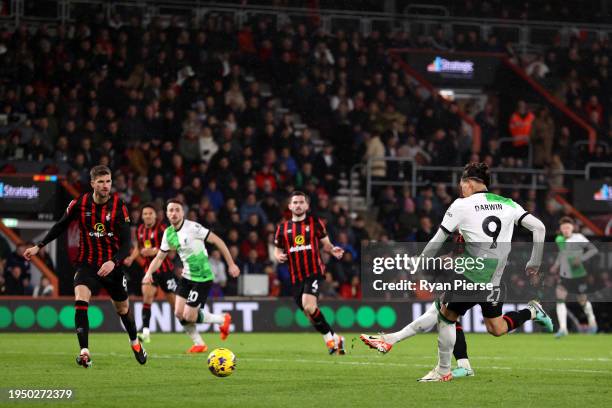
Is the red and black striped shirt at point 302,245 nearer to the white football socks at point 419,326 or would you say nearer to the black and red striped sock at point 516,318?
the white football socks at point 419,326

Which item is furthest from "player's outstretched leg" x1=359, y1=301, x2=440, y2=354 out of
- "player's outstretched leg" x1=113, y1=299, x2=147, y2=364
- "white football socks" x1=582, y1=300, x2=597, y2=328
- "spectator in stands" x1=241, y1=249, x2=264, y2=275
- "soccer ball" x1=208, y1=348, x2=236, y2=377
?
"spectator in stands" x1=241, y1=249, x2=264, y2=275

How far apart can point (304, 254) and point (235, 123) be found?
36.8 ft

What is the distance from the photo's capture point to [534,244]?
11.1 m

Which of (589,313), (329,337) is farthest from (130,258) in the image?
(589,313)

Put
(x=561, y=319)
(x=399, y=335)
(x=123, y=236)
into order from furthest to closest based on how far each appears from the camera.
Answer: (x=561, y=319) < (x=123, y=236) < (x=399, y=335)

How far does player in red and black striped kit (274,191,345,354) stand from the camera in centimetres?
1642

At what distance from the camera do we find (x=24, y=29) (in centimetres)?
2669

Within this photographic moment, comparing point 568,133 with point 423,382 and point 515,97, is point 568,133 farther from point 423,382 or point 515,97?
point 423,382

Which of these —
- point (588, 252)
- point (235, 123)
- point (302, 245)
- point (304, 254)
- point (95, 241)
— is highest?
point (235, 123)

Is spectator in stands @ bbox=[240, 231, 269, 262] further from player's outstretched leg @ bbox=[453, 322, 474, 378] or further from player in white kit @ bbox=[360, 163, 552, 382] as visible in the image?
player in white kit @ bbox=[360, 163, 552, 382]

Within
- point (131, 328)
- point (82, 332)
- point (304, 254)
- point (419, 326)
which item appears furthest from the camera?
point (304, 254)

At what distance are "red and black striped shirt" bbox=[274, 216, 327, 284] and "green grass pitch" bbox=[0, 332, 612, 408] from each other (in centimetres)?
116

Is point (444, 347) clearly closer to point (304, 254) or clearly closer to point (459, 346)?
point (459, 346)

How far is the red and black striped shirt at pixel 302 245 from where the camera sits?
1662 centimetres
